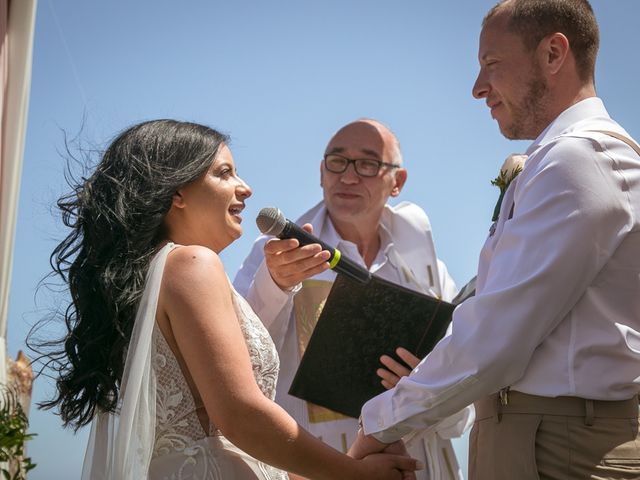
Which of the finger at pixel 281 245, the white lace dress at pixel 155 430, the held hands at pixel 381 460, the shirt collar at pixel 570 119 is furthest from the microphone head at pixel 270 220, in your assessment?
the shirt collar at pixel 570 119

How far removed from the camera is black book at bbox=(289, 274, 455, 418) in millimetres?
3646

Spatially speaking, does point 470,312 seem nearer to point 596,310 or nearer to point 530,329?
point 530,329

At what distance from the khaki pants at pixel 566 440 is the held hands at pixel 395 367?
98cm

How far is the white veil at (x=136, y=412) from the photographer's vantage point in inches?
102

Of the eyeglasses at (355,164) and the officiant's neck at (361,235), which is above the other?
the eyeglasses at (355,164)

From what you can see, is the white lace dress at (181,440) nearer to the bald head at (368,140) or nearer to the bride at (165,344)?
the bride at (165,344)

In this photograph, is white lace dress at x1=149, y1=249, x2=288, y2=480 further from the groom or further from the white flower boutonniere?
the white flower boutonniere

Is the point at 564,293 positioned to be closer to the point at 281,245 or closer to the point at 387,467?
the point at 387,467

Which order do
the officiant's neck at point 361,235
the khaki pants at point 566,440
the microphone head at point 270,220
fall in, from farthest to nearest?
the officiant's neck at point 361,235, the microphone head at point 270,220, the khaki pants at point 566,440

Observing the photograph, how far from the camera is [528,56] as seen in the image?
3.13 metres

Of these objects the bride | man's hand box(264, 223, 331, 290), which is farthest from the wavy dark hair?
man's hand box(264, 223, 331, 290)

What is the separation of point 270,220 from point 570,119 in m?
1.14

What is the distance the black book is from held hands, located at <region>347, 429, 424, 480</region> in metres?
0.74

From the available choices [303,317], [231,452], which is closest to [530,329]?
[231,452]
